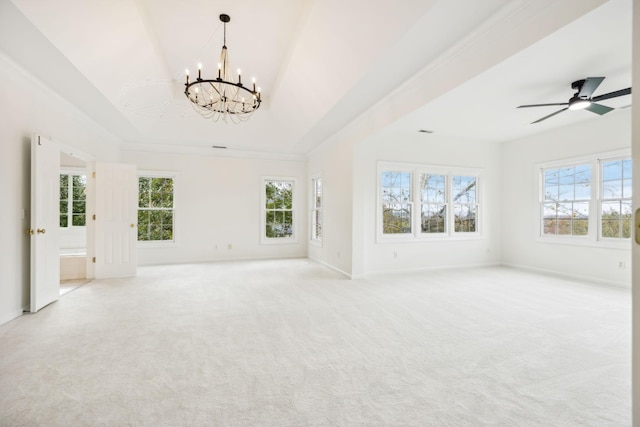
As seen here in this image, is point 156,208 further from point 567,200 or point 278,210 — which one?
point 567,200

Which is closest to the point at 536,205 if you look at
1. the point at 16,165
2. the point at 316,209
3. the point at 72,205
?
the point at 316,209

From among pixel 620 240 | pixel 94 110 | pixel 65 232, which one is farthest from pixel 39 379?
pixel 620 240

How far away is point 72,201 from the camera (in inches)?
275

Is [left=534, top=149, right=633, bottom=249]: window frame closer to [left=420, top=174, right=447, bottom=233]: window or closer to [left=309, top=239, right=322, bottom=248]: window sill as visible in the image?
[left=420, top=174, right=447, bottom=233]: window

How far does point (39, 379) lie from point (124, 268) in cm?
362

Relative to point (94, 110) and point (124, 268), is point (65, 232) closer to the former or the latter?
point (124, 268)

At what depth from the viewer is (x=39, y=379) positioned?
6.74ft

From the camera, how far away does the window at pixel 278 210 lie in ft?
24.4

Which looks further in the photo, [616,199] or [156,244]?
[156,244]

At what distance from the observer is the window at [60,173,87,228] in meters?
6.92

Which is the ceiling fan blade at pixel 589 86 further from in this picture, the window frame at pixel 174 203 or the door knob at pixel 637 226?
the window frame at pixel 174 203

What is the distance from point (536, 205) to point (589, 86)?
11.1 ft

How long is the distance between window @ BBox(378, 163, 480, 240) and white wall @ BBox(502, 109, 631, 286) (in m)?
0.77

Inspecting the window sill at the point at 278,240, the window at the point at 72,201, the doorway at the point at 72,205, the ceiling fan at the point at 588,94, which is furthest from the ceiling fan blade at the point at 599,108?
the window at the point at 72,201
